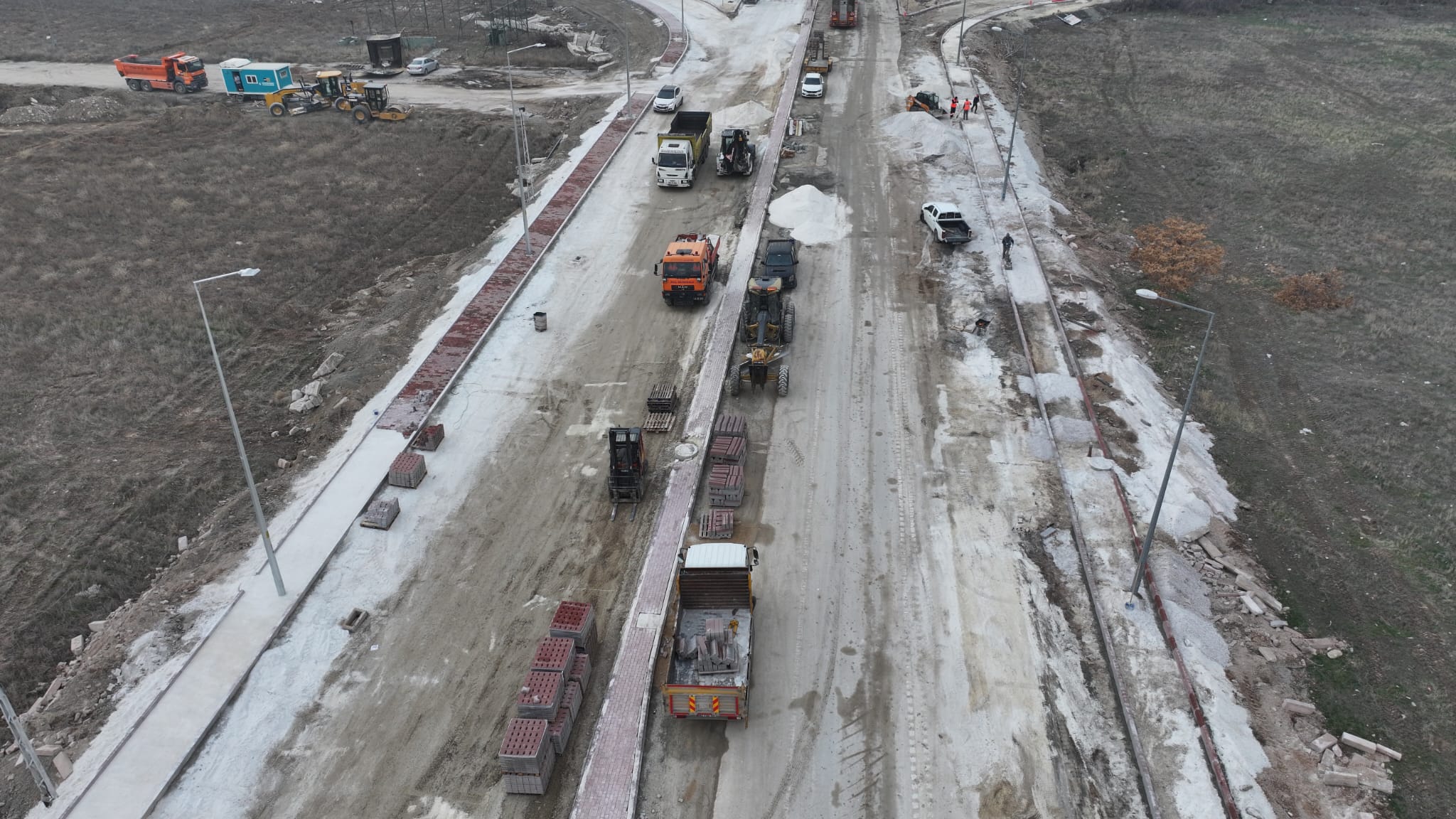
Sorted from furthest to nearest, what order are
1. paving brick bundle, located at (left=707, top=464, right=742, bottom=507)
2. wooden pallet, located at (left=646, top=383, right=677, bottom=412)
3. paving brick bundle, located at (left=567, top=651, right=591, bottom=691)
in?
wooden pallet, located at (left=646, top=383, right=677, bottom=412) → paving brick bundle, located at (left=707, top=464, right=742, bottom=507) → paving brick bundle, located at (left=567, top=651, right=591, bottom=691)

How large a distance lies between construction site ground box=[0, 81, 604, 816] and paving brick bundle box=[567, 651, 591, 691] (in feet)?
31.1

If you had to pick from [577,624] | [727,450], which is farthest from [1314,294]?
[577,624]

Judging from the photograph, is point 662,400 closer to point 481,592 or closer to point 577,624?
point 481,592

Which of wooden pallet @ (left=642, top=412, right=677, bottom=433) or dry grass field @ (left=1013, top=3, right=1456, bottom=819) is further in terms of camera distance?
wooden pallet @ (left=642, top=412, right=677, bottom=433)

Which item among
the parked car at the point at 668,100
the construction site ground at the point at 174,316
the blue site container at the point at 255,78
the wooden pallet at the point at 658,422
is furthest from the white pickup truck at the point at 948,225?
the blue site container at the point at 255,78

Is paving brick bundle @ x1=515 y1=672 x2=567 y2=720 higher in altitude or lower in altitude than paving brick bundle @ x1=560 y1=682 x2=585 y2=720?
higher

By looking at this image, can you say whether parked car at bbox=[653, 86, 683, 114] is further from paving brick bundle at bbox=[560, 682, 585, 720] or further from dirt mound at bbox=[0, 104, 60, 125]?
paving brick bundle at bbox=[560, 682, 585, 720]

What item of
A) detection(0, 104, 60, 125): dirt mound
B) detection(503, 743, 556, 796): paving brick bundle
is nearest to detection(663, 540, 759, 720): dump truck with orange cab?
detection(503, 743, 556, 796): paving brick bundle

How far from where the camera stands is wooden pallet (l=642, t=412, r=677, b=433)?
27.5 meters

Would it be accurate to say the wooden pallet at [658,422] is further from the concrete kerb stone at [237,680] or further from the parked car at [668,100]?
the parked car at [668,100]

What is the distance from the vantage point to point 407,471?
82.4ft

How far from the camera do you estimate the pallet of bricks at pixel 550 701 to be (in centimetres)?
1716

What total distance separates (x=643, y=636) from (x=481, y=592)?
4536 mm

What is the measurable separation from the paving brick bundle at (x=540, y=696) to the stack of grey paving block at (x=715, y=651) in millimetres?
2919
